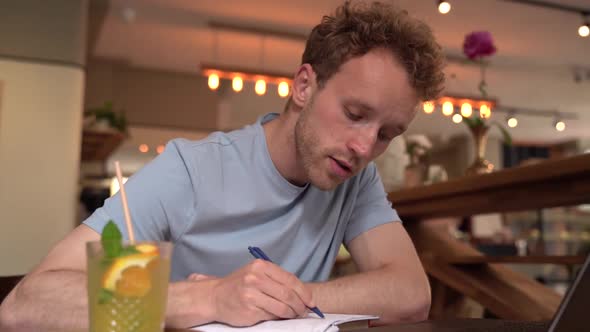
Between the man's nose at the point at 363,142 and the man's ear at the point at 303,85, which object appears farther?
the man's ear at the point at 303,85

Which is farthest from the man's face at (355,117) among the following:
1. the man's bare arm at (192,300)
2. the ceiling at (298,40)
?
the ceiling at (298,40)

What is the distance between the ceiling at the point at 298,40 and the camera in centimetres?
567

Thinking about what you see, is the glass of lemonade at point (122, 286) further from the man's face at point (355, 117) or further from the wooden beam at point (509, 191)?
the wooden beam at point (509, 191)

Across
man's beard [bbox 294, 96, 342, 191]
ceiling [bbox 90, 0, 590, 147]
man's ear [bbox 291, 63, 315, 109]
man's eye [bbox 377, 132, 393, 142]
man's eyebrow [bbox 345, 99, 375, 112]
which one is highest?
ceiling [bbox 90, 0, 590, 147]

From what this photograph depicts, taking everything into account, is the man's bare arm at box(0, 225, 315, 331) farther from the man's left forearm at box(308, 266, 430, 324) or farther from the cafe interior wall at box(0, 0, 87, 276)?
the cafe interior wall at box(0, 0, 87, 276)

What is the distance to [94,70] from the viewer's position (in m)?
7.21

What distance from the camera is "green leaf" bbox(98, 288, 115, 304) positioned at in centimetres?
64

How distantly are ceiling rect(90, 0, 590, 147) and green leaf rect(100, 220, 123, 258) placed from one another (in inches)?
180

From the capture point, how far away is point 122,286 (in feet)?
2.10

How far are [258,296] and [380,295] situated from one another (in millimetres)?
382

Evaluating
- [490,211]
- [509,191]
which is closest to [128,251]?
[509,191]

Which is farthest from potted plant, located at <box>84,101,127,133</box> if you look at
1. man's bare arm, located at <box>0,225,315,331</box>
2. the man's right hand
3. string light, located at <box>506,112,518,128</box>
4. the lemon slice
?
string light, located at <box>506,112,518,128</box>

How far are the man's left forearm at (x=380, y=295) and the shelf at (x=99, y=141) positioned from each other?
4.09 m

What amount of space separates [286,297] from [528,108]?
9389 mm
